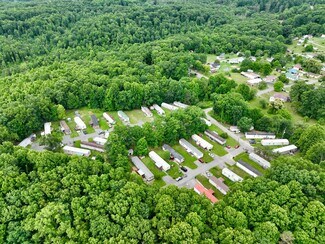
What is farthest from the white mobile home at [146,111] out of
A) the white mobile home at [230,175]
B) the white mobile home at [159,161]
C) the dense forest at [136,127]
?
the white mobile home at [230,175]

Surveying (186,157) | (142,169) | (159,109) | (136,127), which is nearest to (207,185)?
(186,157)

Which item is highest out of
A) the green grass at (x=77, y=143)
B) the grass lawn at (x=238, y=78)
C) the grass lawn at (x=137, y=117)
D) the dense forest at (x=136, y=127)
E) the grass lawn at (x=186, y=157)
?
the dense forest at (x=136, y=127)

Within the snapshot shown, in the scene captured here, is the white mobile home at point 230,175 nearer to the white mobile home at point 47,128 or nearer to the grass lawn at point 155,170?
the grass lawn at point 155,170

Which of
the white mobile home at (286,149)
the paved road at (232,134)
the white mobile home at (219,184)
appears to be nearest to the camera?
the white mobile home at (219,184)

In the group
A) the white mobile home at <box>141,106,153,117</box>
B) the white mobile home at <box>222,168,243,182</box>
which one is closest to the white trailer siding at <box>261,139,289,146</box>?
the white mobile home at <box>222,168,243,182</box>

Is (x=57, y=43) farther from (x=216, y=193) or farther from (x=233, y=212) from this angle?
(x=233, y=212)

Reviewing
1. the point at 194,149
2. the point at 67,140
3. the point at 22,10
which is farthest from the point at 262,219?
the point at 22,10
